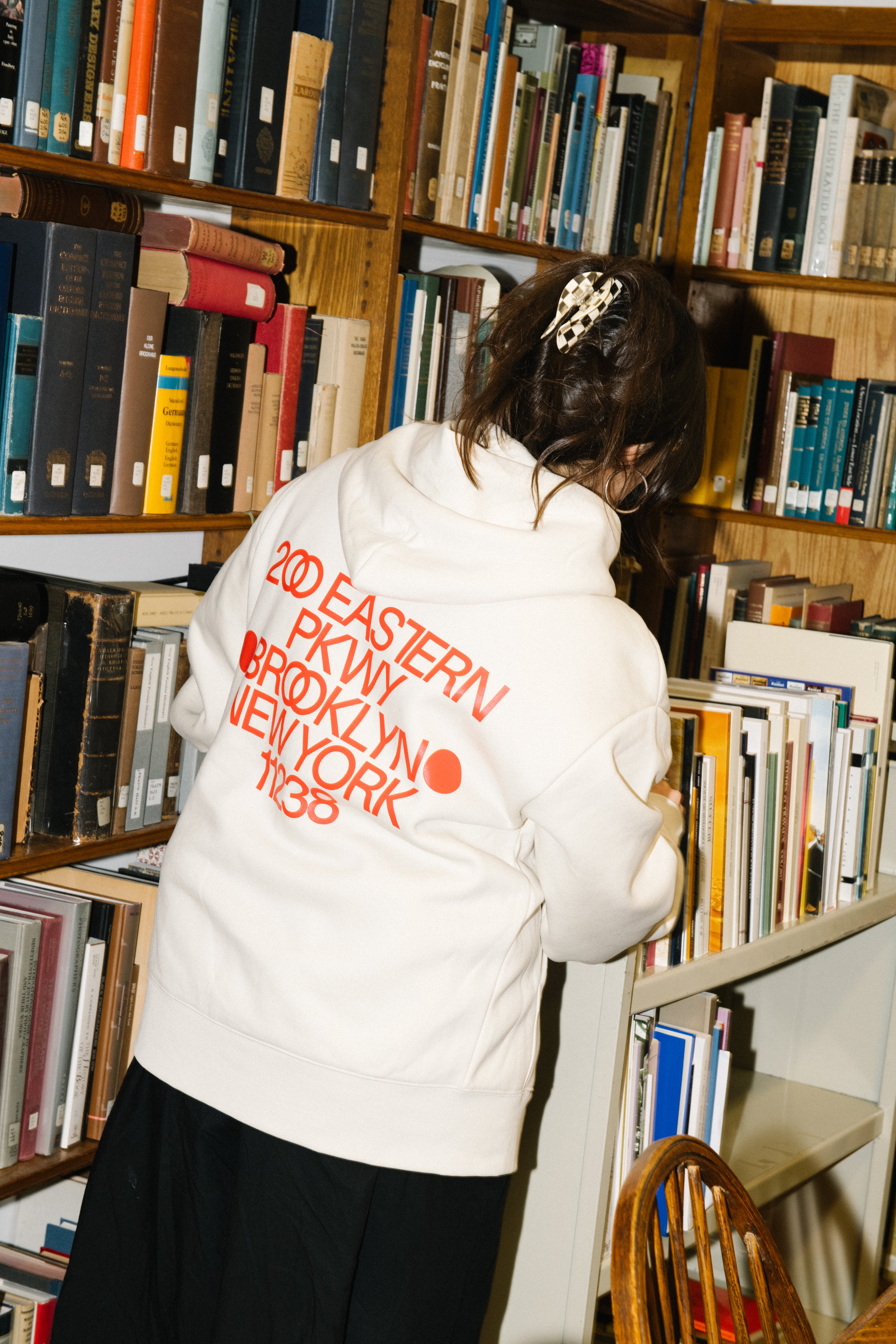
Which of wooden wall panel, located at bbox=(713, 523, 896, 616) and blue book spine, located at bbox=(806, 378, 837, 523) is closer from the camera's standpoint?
blue book spine, located at bbox=(806, 378, 837, 523)

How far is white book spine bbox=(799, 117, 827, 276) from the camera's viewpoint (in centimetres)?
259

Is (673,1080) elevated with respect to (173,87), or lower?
lower

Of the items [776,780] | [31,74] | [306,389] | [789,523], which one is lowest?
[776,780]

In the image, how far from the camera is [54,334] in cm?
154

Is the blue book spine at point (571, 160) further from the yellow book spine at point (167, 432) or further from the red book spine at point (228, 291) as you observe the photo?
the yellow book spine at point (167, 432)

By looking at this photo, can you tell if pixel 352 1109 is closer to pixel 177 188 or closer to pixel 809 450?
pixel 177 188

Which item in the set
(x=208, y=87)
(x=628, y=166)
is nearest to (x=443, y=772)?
(x=208, y=87)

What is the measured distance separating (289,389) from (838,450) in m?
1.25

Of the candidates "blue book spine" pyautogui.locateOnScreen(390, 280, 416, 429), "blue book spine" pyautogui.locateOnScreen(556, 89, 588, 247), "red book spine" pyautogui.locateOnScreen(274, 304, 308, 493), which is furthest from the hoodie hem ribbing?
"blue book spine" pyautogui.locateOnScreen(556, 89, 588, 247)

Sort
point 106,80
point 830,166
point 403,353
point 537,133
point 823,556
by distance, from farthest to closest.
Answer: point 823,556, point 830,166, point 537,133, point 403,353, point 106,80

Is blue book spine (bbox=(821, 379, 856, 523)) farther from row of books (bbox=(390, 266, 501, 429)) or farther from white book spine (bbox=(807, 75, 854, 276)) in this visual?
row of books (bbox=(390, 266, 501, 429))

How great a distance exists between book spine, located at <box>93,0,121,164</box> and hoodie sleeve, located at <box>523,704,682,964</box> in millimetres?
943

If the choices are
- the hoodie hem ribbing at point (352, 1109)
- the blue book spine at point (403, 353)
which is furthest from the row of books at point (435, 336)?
the hoodie hem ribbing at point (352, 1109)

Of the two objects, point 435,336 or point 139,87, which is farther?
point 435,336
